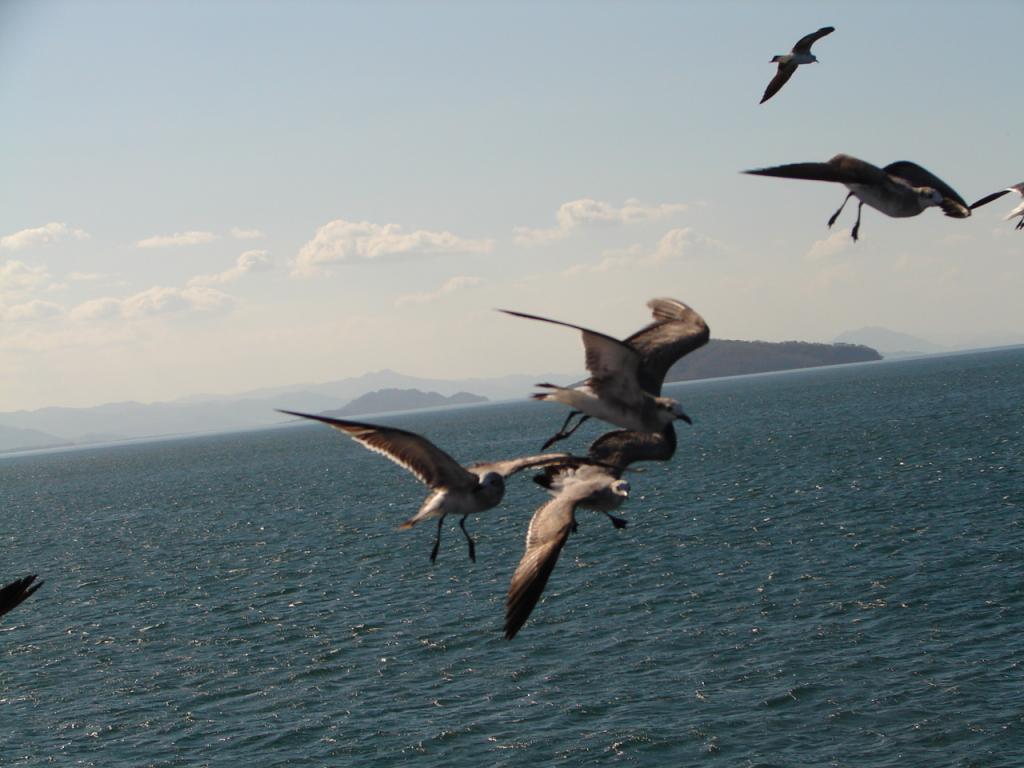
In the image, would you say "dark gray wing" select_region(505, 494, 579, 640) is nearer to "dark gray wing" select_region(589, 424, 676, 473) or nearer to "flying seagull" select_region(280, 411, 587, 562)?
A: "flying seagull" select_region(280, 411, 587, 562)

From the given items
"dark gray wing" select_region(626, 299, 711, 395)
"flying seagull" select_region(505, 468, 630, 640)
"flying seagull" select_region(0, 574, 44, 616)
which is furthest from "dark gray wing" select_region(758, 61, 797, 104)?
"flying seagull" select_region(0, 574, 44, 616)

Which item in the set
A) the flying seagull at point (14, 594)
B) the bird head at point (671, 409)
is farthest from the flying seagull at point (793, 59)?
the flying seagull at point (14, 594)

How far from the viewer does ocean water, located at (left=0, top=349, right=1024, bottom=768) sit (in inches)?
1555

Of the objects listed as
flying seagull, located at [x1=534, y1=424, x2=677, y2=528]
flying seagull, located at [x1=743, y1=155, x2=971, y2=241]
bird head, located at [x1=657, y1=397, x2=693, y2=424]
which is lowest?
flying seagull, located at [x1=534, y1=424, x2=677, y2=528]

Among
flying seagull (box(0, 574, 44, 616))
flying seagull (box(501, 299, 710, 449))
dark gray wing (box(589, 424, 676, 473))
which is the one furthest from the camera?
dark gray wing (box(589, 424, 676, 473))

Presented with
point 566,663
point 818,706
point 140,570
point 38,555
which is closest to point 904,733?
point 818,706

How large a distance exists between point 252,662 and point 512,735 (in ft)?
64.7

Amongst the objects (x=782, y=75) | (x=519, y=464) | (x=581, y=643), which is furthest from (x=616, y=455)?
(x=581, y=643)

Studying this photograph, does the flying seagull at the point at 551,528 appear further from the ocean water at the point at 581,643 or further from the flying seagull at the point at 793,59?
the ocean water at the point at 581,643

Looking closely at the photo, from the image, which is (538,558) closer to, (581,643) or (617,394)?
(617,394)

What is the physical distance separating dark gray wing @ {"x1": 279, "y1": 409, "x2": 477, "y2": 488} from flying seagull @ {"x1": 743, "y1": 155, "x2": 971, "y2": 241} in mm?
3717

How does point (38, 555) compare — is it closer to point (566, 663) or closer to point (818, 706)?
point (566, 663)

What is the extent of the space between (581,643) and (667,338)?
42.0 m

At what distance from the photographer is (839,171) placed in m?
8.69
